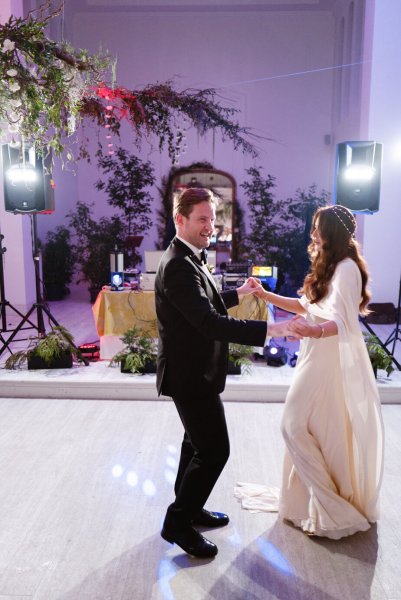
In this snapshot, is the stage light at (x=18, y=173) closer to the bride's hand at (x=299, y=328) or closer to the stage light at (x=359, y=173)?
the stage light at (x=359, y=173)

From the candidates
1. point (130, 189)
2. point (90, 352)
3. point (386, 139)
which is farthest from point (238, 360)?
point (130, 189)

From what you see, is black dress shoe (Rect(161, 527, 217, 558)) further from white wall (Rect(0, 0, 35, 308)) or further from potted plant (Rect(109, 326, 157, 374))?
white wall (Rect(0, 0, 35, 308))

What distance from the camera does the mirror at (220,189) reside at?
1070 cm

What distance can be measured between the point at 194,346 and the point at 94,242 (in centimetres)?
820

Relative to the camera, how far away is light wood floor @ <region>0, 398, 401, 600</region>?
2.38m

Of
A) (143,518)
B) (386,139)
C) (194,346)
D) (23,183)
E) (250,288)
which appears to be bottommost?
(143,518)

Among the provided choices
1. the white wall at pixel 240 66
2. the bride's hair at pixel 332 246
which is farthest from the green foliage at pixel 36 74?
the white wall at pixel 240 66

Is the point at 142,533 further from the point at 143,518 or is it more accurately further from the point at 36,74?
the point at 36,74

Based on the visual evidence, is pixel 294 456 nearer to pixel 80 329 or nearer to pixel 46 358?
pixel 46 358

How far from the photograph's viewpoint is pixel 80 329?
7.57 metres

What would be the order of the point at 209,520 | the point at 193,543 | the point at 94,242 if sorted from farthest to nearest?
the point at 94,242, the point at 209,520, the point at 193,543

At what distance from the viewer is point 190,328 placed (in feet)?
7.83

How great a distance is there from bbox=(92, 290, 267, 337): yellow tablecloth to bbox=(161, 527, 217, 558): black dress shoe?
10.3 feet

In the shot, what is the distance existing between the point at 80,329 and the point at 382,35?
5654mm
